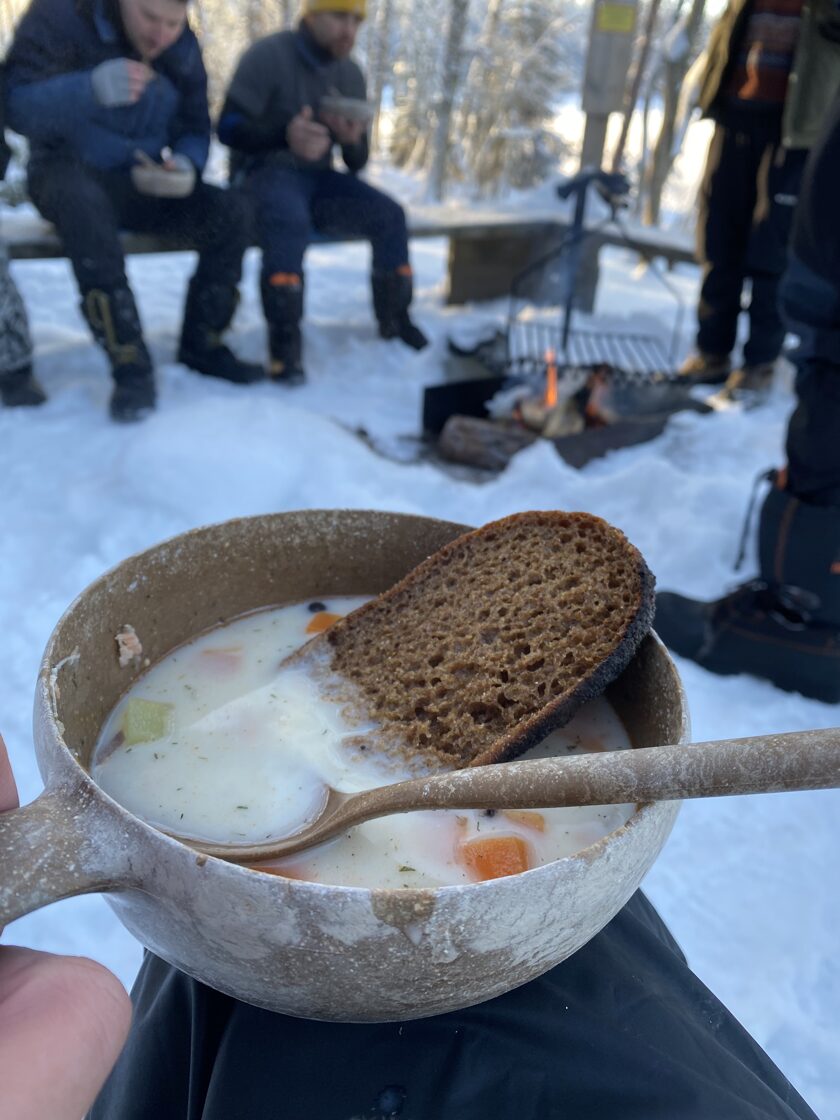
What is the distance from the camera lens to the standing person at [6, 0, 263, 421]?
3.68m

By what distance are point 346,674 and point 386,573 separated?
0.82ft

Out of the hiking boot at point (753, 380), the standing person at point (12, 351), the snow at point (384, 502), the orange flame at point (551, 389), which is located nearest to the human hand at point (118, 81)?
the standing person at point (12, 351)

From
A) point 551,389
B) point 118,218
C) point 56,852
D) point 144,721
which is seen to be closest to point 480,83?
point 118,218

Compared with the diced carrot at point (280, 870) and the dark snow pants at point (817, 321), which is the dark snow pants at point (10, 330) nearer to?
the dark snow pants at point (817, 321)

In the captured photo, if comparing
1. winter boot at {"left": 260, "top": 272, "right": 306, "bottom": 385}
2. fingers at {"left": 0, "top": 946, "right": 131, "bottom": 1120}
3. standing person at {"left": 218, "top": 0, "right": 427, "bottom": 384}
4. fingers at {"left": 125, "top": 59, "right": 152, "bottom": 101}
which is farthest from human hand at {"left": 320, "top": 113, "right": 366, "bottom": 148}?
fingers at {"left": 0, "top": 946, "right": 131, "bottom": 1120}

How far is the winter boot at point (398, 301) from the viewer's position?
505 centimetres

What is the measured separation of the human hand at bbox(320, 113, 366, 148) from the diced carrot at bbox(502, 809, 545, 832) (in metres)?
4.75

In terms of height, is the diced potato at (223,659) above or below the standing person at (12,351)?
above

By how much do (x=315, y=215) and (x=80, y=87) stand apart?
4.98 feet

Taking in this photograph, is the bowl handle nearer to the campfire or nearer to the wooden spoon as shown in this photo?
the wooden spoon

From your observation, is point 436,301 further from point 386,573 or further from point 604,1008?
point 604,1008

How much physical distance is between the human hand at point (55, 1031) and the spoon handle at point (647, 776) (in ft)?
0.96

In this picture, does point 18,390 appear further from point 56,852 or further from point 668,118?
point 668,118

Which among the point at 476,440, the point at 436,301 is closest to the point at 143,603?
the point at 476,440
